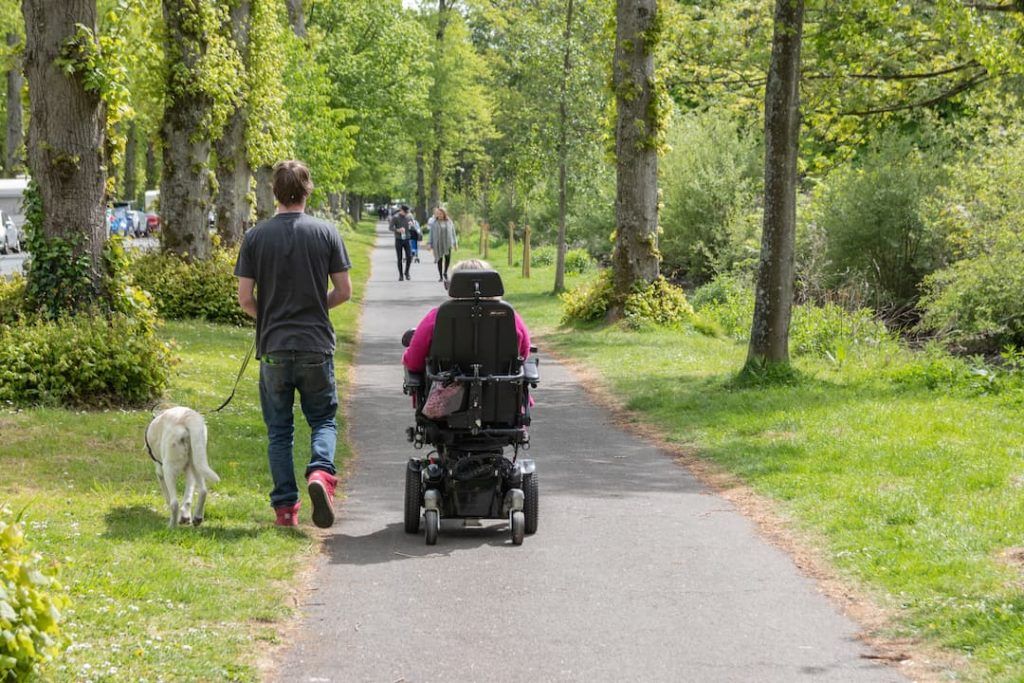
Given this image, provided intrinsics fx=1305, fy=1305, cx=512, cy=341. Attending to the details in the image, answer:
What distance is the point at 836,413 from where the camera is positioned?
487 inches

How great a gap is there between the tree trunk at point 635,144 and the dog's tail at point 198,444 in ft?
47.3

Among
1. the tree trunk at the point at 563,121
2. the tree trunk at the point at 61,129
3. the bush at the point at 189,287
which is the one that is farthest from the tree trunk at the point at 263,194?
the tree trunk at the point at 61,129

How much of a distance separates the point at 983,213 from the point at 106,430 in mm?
14946

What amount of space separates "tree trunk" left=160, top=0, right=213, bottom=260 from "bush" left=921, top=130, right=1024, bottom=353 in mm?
11732

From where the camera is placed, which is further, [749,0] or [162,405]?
[749,0]

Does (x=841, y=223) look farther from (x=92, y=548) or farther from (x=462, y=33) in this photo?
(x=462, y=33)

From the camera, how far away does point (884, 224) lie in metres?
24.3

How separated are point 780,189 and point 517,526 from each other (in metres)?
7.72

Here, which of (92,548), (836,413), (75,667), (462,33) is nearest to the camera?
(75,667)

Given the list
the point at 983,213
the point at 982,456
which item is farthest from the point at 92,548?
the point at 983,213

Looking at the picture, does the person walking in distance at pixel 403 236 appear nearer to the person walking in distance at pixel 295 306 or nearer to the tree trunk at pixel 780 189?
the tree trunk at pixel 780 189

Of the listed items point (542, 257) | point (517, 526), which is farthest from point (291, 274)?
point (542, 257)

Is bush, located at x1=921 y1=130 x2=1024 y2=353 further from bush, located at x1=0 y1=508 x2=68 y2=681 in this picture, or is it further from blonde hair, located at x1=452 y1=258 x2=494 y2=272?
bush, located at x1=0 y1=508 x2=68 y2=681

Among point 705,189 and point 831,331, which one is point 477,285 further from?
point 705,189
